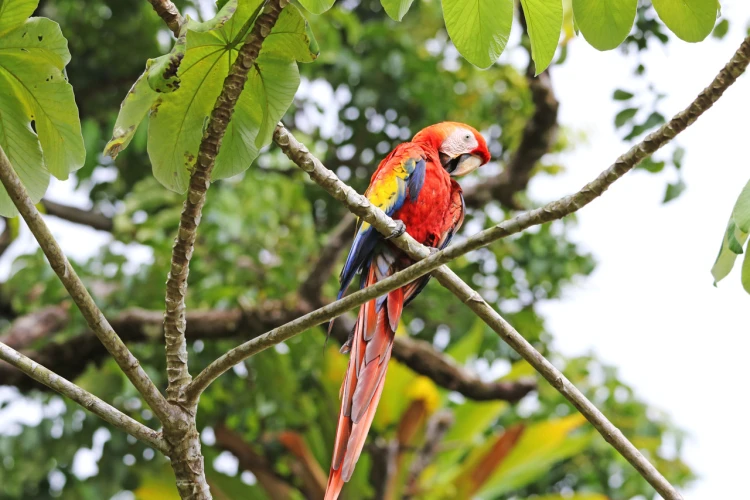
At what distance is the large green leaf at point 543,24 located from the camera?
0.77 m

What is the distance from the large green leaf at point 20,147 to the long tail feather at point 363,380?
1.51ft

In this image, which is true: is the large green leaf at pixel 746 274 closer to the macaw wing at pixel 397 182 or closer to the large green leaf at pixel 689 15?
the large green leaf at pixel 689 15

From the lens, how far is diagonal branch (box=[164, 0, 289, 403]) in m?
0.73

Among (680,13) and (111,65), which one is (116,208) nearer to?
(111,65)

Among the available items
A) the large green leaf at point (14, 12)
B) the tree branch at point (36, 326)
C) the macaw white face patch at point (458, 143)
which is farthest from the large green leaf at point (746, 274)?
the tree branch at point (36, 326)

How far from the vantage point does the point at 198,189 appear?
0.79 m

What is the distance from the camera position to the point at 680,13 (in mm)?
772

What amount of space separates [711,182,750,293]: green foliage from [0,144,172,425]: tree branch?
1.91 feet

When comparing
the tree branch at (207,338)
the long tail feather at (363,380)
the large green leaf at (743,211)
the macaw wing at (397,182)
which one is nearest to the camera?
the large green leaf at (743,211)

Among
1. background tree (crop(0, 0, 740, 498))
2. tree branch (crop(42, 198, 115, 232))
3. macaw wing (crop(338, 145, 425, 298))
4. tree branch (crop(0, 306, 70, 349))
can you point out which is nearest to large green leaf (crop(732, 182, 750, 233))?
macaw wing (crop(338, 145, 425, 298))

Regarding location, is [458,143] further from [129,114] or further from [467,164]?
[129,114]

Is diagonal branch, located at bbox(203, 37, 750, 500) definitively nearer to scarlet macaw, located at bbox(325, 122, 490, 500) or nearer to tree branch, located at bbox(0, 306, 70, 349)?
scarlet macaw, located at bbox(325, 122, 490, 500)

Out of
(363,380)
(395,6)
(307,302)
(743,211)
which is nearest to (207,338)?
(307,302)

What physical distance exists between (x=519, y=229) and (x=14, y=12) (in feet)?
1.71
